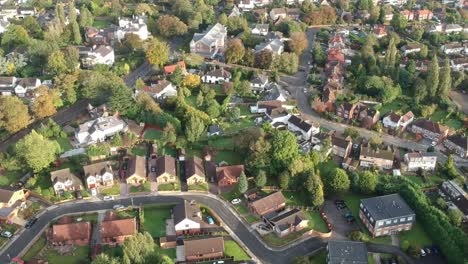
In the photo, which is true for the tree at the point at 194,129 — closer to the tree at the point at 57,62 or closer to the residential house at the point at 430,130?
the tree at the point at 57,62

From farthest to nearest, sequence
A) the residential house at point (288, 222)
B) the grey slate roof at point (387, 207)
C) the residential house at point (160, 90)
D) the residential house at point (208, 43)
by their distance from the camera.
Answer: the residential house at point (208, 43)
the residential house at point (160, 90)
the residential house at point (288, 222)
the grey slate roof at point (387, 207)

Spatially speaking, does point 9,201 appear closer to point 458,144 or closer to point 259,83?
point 259,83

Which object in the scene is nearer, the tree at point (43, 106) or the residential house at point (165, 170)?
the residential house at point (165, 170)

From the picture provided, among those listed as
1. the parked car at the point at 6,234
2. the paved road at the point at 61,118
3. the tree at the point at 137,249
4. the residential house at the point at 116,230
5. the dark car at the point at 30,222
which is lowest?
the paved road at the point at 61,118

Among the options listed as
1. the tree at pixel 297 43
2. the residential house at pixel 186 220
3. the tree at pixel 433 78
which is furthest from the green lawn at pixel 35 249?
the tree at pixel 433 78

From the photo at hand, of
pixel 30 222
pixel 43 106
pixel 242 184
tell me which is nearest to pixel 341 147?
pixel 242 184

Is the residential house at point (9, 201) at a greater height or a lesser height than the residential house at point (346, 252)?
lesser

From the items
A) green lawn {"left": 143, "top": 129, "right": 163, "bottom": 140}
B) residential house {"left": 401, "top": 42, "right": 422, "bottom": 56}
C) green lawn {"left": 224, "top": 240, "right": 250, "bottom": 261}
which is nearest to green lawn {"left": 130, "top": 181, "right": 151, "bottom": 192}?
green lawn {"left": 143, "top": 129, "right": 163, "bottom": 140}

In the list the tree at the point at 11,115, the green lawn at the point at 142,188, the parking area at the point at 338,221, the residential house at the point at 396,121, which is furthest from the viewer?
A: the residential house at the point at 396,121
